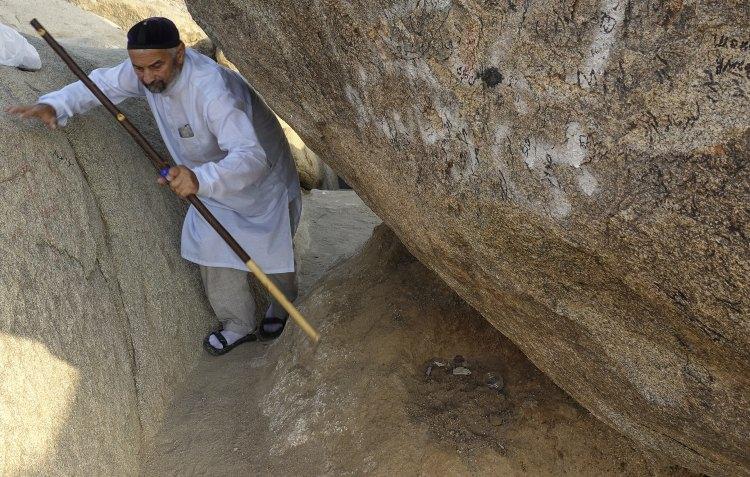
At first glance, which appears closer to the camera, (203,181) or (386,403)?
(386,403)

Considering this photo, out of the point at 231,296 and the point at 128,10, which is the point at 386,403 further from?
the point at 128,10

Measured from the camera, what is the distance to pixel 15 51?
375cm

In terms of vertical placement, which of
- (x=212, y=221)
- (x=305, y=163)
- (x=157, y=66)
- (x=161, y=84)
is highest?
(x=157, y=66)

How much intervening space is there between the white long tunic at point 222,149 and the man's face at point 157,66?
0.17ft

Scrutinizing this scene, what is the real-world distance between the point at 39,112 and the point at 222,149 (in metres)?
0.87

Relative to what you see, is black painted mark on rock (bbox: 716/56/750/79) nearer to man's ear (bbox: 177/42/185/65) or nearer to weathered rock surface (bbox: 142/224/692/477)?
weathered rock surface (bbox: 142/224/692/477)

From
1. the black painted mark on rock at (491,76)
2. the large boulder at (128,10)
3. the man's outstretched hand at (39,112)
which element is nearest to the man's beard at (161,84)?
the man's outstretched hand at (39,112)

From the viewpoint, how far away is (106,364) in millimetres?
Answer: 3301

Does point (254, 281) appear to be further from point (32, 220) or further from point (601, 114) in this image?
point (601, 114)

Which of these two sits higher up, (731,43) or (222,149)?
(731,43)

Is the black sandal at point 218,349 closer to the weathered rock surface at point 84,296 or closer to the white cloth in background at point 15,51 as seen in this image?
the weathered rock surface at point 84,296

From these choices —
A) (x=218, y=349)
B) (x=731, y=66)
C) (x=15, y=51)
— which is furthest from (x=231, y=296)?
(x=731, y=66)

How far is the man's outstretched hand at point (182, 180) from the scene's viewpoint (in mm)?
3316

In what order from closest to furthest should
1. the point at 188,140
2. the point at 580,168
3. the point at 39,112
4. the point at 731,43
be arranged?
1. the point at 731,43
2. the point at 580,168
3. the point at 39,112
4. the point at 188,140
